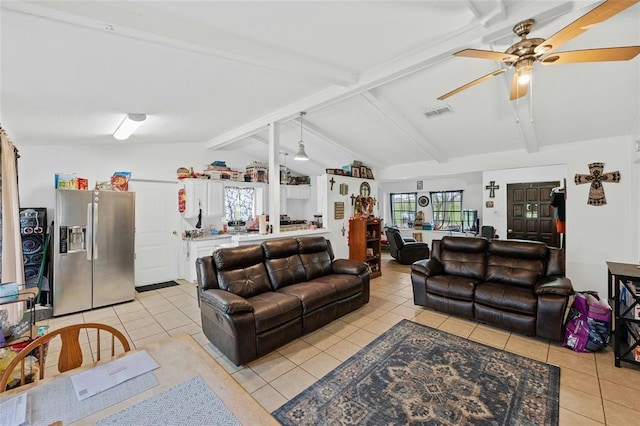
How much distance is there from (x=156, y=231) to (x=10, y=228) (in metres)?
2.34

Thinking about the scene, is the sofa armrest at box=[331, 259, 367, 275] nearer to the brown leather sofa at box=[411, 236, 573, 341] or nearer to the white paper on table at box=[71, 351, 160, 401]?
the brown leather sofa at box=[411, 236, 573, 341]

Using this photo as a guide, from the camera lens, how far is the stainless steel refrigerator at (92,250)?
368cm

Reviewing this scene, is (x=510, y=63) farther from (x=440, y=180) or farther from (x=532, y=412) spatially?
(x=440, y=180)

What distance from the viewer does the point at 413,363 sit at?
2.56 meters

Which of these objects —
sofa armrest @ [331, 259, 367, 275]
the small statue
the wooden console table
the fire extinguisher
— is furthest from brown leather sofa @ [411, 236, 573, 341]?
the fire extinguisher

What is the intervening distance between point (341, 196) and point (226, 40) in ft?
12.3

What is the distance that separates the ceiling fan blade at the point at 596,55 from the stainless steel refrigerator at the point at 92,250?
5.31 meters

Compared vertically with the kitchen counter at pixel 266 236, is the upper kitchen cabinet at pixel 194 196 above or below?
above

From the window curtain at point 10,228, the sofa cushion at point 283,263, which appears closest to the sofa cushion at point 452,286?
the sofa cushion at point 283,263

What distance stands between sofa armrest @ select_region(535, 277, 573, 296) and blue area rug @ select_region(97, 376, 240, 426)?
3.40 m

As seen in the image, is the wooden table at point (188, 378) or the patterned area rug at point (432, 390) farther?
the patterned area rug at point (432, 390)

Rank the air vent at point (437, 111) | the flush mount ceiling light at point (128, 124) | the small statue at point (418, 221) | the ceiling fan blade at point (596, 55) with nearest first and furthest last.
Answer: the ceiling fan blade at point (596, 55), the flush mount ceiling light at point (128, 124), the air vent at point (437, 111), the small statue at point (418, 221)

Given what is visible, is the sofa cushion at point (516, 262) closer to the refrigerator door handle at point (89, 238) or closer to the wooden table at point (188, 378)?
the wooden table at point (188, 378)

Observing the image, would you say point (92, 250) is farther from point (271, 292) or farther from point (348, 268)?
point (348, 268)
